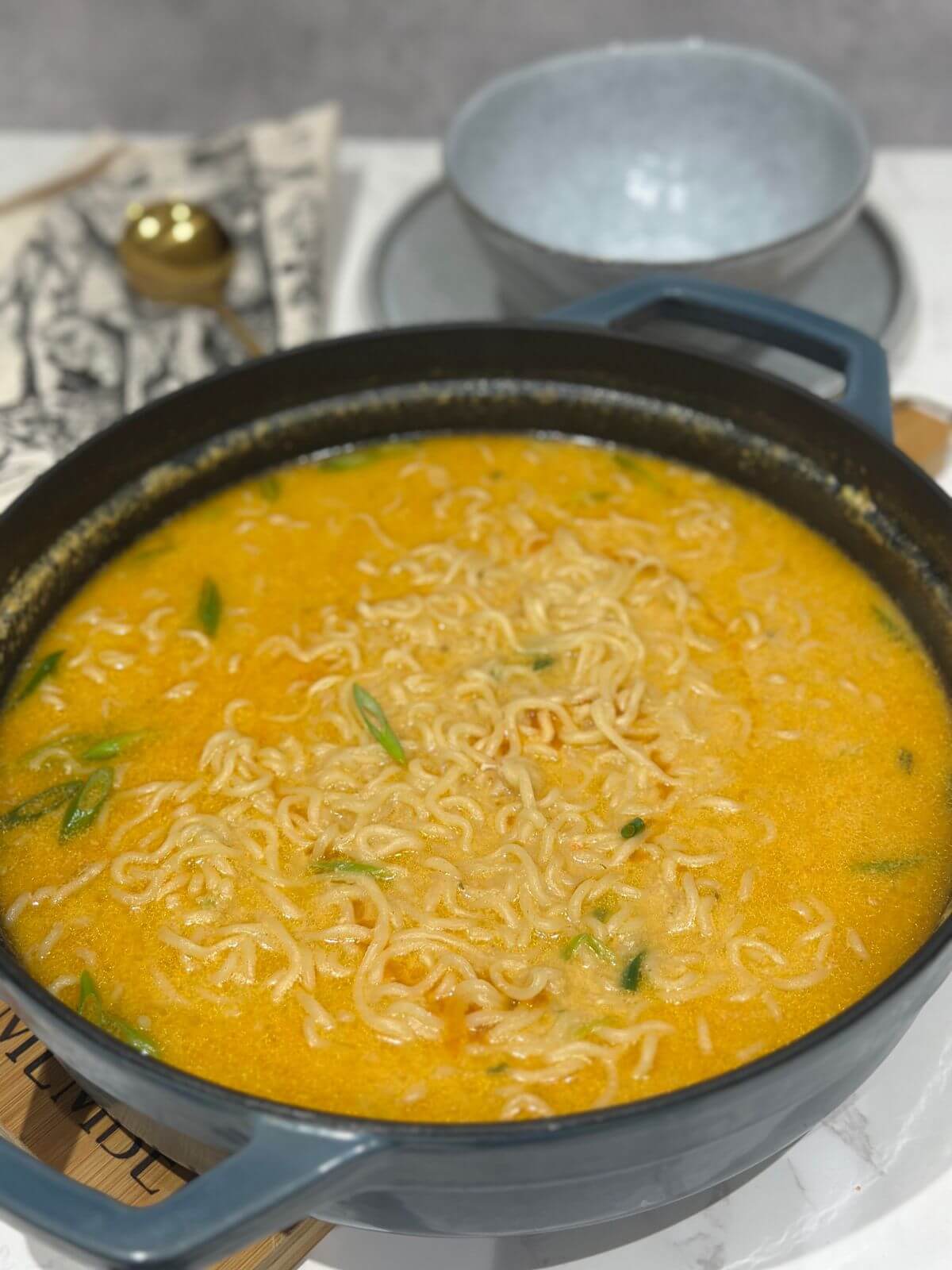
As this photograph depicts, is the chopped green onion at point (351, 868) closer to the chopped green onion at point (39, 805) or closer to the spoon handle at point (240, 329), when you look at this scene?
the chopped green onion at point (39, 805)

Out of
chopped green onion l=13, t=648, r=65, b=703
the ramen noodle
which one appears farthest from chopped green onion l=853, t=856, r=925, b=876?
chopped green onion l=13, t=648, r=65, b=703

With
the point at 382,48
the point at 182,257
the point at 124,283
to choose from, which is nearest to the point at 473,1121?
the point at 182,257

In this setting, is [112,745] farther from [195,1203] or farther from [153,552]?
[195,1203]

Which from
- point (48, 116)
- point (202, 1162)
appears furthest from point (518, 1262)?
point (48, 116)

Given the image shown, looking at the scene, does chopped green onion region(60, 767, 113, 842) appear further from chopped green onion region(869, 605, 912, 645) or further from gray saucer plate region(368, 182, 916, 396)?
gray saucer plate region(368, 182, 916, 396)

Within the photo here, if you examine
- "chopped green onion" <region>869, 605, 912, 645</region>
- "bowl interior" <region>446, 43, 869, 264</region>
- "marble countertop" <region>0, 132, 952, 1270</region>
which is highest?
"bowl interior" <region>446, 43, 869, 264</region>

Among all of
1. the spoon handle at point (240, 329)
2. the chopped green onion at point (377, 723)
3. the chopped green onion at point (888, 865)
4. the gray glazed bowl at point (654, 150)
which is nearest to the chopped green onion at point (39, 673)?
the chopped green onion at point (377, 723)
